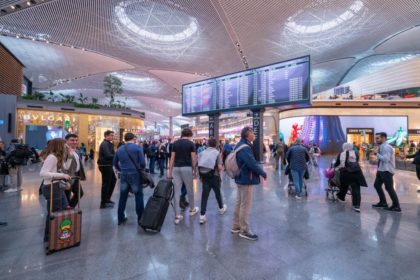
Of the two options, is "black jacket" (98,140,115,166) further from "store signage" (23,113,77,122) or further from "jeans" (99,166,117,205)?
"store signage" (23,113,77,122)

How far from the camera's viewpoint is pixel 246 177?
3.05 m

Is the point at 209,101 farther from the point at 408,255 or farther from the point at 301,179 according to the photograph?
the point at 408,255

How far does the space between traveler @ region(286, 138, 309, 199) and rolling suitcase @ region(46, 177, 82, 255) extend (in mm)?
4824

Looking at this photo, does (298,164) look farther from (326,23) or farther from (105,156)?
(326,23)

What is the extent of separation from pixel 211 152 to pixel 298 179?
9.98ft

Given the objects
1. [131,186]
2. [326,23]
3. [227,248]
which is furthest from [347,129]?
[131,186]

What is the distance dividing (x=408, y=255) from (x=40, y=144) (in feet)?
80.0

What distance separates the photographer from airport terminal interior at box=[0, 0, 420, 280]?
2.64 meters

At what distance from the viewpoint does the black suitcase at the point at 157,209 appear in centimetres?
324

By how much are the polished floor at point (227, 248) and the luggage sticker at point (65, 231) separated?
0.56 ft

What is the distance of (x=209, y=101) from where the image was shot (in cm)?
1245

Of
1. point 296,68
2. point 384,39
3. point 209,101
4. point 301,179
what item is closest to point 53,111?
point 209,101

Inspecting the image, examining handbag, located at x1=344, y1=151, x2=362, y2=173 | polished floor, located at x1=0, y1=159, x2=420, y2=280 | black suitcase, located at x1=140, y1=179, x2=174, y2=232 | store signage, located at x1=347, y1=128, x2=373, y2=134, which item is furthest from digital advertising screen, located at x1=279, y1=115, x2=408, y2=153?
black suitcase, located at x1=140, y1=179, x2=174, y2=232

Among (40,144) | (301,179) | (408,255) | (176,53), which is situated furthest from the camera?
(176,53)
